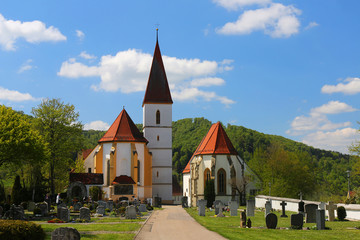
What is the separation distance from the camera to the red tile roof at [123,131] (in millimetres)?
54031

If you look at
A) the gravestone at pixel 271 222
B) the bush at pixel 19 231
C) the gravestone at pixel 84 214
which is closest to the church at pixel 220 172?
the gravestone at pixel 84 214

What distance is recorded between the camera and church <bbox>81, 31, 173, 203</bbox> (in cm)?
5241

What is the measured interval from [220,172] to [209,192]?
342 centimetres

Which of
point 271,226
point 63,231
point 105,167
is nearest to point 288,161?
point 105,167


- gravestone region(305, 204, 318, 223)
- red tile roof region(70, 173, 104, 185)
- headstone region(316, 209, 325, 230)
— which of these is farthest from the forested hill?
headstone region(316, 209, 325, 230)

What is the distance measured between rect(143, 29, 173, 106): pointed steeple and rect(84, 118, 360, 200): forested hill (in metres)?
11.6

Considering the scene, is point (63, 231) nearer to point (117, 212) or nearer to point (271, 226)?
point (271, 226)

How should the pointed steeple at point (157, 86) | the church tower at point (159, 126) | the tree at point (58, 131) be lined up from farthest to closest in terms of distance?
1. the pointed steeple at point (157, 86)
2. the church tower at point (159, 126)
3. the tree at point (58, 131)

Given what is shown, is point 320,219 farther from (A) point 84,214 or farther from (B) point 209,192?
(B) point 209,192

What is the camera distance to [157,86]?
198ft

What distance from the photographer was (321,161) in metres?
100

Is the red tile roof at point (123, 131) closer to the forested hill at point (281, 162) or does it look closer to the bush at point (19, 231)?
the forested hill at point (281, 162)

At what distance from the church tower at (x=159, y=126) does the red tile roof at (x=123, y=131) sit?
136 inches

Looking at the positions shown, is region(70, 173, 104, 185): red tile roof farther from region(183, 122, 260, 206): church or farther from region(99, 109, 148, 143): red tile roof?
region(183, 122, 260, 206): church
